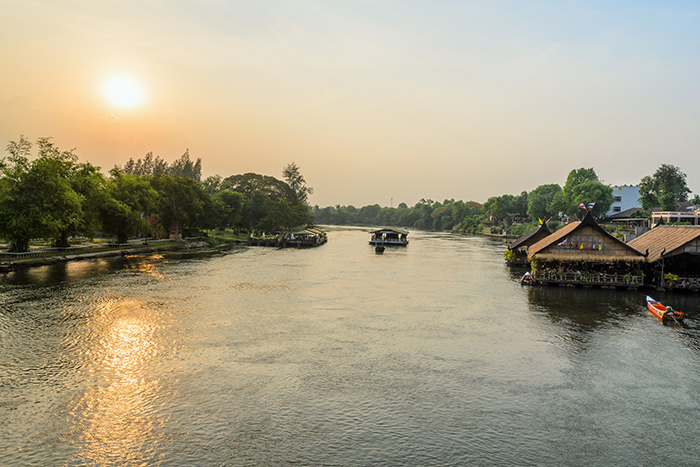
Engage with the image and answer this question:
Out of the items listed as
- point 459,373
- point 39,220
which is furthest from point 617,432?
point 39,220

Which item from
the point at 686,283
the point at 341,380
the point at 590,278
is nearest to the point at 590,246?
the point at 590,278

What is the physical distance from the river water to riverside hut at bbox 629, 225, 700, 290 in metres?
3.60

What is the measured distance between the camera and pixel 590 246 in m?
39.2

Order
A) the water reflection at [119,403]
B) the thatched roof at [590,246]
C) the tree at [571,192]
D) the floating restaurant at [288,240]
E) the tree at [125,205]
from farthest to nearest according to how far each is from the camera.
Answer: the tree at [571,192] < the floating restaurant at [288,240] < the tree at [125,205] < the thatched roof at [590,246] < the water reflection at [119,403]

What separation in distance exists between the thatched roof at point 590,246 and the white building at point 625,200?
94.4m

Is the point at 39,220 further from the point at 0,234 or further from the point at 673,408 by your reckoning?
the point at 673,408

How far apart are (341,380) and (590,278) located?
30.7m

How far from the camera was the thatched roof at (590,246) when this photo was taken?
126ft

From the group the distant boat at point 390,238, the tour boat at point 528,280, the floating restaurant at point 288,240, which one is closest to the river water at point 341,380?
the tour boat at point 528,280

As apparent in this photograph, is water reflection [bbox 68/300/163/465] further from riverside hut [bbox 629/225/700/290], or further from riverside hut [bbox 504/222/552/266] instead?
riverside hut [bbox 504/222/552/266]

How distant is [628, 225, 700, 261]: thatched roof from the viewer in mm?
37125

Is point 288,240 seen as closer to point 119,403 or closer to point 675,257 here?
point 675,257

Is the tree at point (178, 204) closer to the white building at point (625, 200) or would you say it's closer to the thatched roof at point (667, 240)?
the thatched roof at point (667, 240)

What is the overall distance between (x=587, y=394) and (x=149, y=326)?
23216 millimetres
